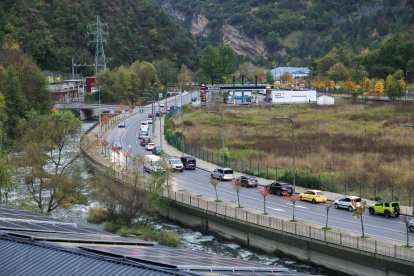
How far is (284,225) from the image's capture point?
41.0m

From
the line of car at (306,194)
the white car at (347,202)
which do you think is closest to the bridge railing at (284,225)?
the line of car at (306,194)

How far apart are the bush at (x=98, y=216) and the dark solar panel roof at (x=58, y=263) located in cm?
2343

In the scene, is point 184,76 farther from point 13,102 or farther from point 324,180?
A: point 324,180

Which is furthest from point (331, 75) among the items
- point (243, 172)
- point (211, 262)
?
point (211, 262)

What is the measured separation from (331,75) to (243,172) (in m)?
128

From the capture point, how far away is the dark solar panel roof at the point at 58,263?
65.1ft

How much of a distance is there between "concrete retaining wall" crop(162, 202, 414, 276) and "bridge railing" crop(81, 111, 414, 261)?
25 cm

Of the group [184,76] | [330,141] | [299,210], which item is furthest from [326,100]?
[299,210]

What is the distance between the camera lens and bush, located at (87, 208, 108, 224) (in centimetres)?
4659

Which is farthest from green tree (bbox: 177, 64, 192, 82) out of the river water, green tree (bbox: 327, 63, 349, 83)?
the river water

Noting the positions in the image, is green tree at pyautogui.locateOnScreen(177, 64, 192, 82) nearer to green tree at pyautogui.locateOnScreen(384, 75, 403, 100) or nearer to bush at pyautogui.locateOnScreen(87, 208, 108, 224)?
green tree at pyautogui.locateOnScreen(384, 75, 403, 100)

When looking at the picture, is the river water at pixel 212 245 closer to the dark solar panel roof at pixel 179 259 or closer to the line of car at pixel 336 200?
the line of car at pixel 336 200

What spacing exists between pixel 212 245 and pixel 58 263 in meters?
23.4

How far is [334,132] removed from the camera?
296 feet
